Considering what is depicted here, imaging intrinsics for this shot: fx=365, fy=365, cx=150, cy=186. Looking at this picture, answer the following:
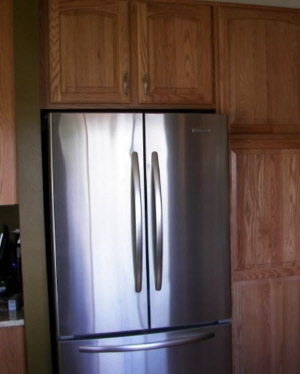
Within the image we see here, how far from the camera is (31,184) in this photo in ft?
5.06

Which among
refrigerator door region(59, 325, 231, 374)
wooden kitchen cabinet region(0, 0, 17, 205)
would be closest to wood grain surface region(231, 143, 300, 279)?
refrigerator door region(59, 325, 231, 374)

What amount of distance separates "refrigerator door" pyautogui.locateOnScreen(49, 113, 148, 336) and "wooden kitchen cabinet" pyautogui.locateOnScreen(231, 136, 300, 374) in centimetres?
57

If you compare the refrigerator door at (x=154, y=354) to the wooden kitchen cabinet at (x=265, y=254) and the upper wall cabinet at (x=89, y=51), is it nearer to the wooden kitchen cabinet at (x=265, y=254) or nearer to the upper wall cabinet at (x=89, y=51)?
the wooden kitchen cabinet at (x=265, y=254)

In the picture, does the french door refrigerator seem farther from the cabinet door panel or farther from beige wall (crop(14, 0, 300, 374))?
the cabinet door panel

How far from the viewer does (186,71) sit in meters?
1.76

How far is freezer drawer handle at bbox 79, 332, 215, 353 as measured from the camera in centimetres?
153

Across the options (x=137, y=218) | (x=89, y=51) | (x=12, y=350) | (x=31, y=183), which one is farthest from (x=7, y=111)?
(x=12, y=350)

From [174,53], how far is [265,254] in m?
1.10

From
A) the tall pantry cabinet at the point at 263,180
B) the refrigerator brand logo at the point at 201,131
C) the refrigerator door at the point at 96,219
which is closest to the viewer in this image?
the refrigerator door at the point at 96,219

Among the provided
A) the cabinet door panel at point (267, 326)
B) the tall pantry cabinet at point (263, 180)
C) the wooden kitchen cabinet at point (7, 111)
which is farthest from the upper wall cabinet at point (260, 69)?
the wooden kitchen cabinet at point (7, 111)

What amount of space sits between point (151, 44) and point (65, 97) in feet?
1.56

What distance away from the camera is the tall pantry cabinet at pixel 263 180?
1821 mm

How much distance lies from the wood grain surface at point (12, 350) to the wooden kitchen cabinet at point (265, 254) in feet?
3.28

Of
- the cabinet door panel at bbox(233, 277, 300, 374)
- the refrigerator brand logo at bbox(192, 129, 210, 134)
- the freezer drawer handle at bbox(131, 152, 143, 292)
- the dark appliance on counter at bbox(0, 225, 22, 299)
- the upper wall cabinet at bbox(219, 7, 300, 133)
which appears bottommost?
the cabinet door panel at bbox(233, 277, 300, 374)
